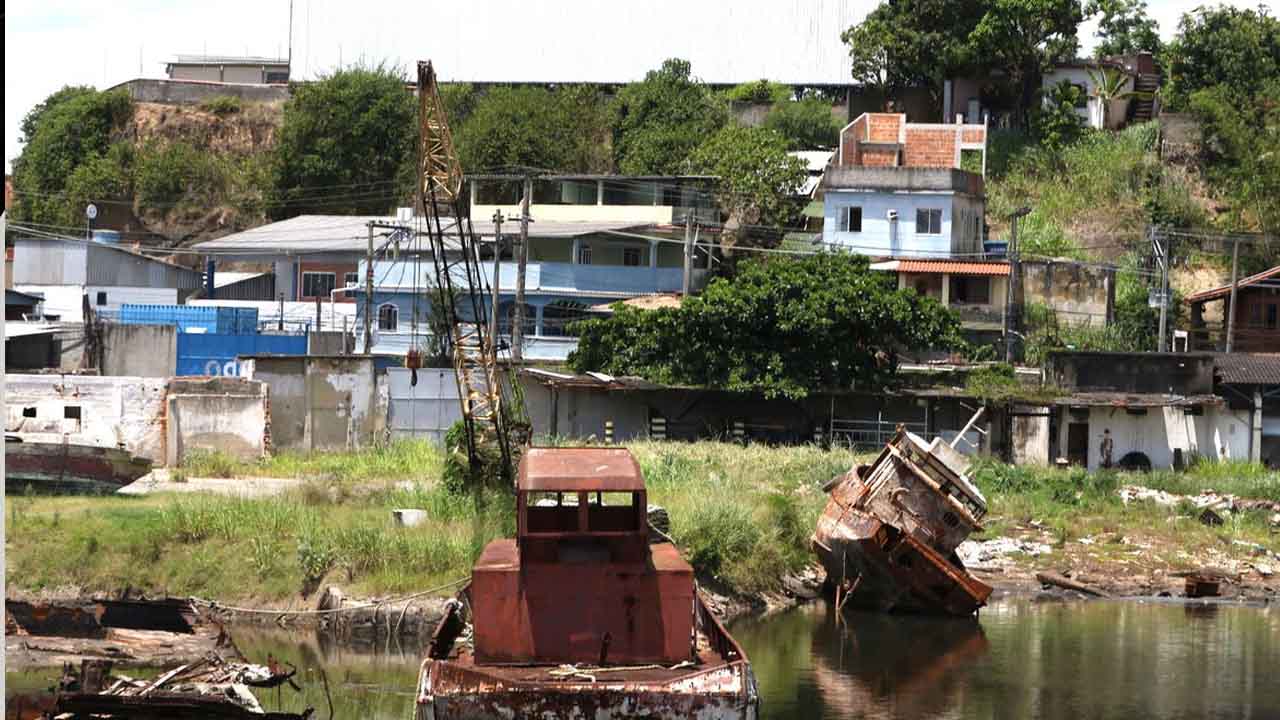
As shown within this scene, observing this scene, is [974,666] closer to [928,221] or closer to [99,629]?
[99,629]

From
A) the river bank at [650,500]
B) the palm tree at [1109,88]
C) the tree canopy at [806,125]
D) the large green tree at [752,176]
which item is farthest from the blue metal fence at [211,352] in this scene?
the palm tree at [1109,88]

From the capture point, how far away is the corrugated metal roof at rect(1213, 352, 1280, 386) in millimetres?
47938

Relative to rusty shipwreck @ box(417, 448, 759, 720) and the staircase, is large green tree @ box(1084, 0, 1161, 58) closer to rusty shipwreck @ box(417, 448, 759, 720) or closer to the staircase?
the staircase

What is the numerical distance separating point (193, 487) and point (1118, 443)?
2538 centimetres

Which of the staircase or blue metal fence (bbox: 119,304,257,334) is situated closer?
blue metal fence (bbox: 119,304,257,334)

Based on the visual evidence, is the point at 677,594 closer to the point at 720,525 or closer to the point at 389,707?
the point at 389,707

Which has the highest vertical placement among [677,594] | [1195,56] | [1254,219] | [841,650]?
[1195,56]

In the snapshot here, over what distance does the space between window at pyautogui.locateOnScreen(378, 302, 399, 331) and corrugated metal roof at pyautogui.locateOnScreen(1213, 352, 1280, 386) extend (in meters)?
27.2

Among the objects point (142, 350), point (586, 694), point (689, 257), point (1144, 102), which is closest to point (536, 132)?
point (689, 257)

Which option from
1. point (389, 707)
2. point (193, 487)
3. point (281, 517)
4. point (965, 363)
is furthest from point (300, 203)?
point (389, 707)

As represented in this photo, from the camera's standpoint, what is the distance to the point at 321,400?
44.2 meters

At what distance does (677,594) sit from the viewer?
19328 mm

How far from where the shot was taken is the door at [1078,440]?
46.8 meters


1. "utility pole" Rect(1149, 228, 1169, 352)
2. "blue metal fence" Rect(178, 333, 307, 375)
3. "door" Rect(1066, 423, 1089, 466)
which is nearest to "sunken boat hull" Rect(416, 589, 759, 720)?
"door" Rect(1066, 423, 1089, 466)
